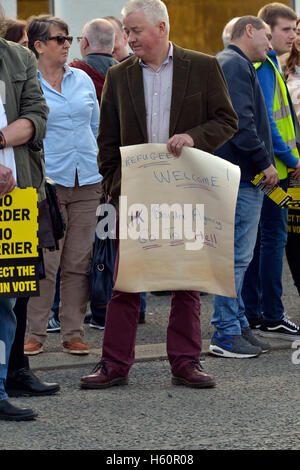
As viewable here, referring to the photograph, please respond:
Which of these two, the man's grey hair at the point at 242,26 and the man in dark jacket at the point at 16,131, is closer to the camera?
the man in dark jacket at the point at 16,131

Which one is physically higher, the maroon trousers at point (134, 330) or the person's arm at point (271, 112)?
Answer: the person's arm at point (271, 112)

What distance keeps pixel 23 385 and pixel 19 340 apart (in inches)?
9.5

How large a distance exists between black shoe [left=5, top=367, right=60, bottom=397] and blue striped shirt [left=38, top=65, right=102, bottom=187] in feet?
5.33

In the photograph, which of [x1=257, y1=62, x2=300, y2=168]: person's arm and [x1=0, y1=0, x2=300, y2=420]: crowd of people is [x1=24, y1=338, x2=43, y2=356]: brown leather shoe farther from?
[x1=257, y1=62, x2=300, y2=168]: person's arm

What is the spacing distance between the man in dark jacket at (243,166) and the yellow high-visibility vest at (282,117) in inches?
19.0

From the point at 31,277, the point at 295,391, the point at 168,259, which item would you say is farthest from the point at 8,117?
the point at 295,391

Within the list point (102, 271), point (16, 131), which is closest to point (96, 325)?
point (102, 271)

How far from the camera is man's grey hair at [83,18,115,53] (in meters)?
7.83

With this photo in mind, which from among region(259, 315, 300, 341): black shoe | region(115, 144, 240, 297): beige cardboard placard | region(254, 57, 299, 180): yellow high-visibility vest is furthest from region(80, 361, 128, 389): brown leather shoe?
region(254, 57, 299, 180): yellow high-visibility vest

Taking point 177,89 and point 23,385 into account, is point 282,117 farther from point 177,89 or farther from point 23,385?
point 23,385

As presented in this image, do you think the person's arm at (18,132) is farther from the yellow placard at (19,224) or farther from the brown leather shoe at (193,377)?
the brown leather shoe at (193,377)

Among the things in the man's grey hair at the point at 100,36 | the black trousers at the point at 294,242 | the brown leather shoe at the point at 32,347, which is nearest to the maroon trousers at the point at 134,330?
the brown leather shoe at the point at 32,347

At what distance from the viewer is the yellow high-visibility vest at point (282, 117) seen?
7336 mm
